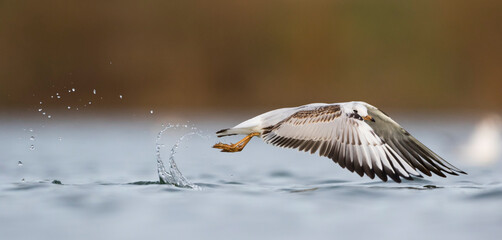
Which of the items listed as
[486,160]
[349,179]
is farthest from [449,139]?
[349,179]

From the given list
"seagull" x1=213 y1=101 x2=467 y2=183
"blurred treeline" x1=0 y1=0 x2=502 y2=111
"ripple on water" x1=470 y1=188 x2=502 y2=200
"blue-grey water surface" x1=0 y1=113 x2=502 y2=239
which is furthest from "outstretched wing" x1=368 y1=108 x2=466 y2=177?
"blurred treeline" x1=0 y1=0 x2=502 y2=111

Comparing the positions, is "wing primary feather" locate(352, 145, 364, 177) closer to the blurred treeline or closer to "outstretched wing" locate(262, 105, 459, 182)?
"outstretched wing" locate(262, 105, 459, 182)

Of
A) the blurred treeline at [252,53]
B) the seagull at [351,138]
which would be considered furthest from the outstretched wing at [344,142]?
the blurred treeline at [252,53]

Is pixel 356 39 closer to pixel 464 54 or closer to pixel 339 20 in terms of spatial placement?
pixel 339 20

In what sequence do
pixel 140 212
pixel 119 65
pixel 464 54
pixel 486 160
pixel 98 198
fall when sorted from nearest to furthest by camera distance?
1. pixel 140 212
2. pixel 98 198
3. pixel 486 160
4. pixel 119 65
5. pixel 464 54

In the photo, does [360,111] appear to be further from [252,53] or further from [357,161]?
[252,53]

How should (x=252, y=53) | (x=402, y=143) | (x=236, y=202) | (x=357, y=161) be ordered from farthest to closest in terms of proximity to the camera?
1. (x=252, y=53)
2. (x=402, y=143)
3. (x=357, y=161)
4. (x=236, y=202)

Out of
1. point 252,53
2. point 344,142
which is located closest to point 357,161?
point 344,142
